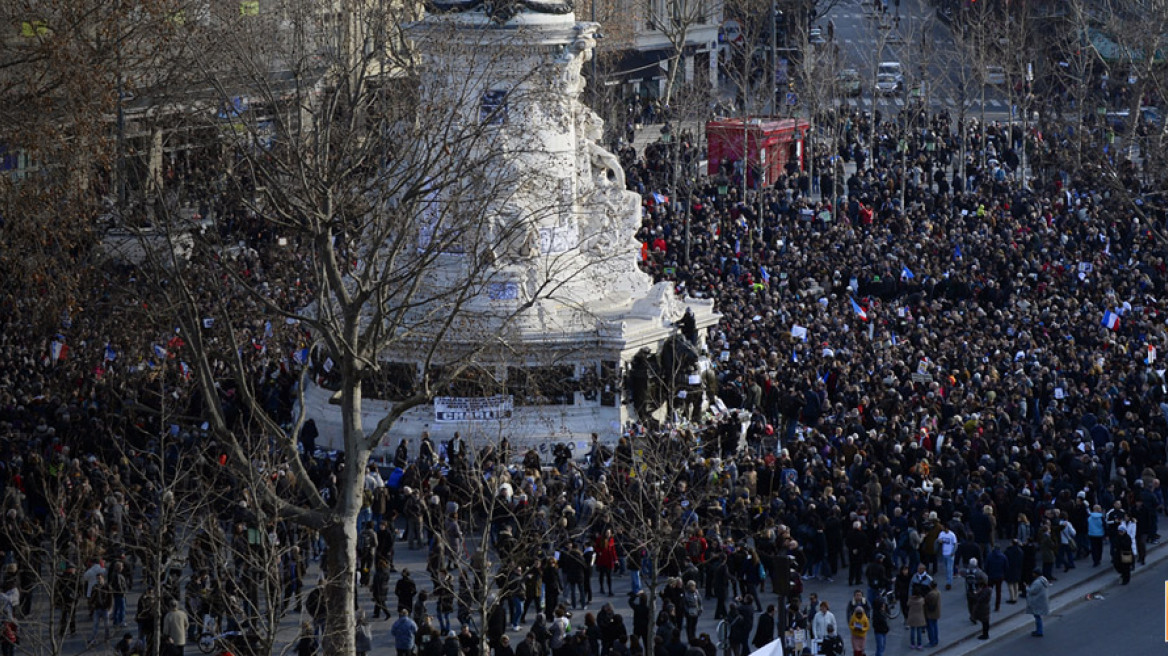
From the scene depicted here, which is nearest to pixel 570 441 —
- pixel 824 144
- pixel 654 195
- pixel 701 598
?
pixel 701 598

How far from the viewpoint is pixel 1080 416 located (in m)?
38.9

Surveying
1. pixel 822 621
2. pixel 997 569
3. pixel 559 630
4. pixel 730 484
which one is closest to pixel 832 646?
pixel 822 621

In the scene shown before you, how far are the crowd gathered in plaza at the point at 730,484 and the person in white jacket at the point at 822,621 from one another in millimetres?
31

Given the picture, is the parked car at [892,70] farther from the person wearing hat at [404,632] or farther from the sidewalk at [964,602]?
the person wearing hat at [404,632]

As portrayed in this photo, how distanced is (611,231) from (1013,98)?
28341 millimetres

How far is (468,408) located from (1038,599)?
1211 centimetres

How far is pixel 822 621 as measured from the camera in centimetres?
2934

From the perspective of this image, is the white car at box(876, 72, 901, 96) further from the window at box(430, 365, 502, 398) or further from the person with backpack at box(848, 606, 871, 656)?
the person with backpack at box(848, 606, 871, 656)

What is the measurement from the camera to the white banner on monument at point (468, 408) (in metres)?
39.6

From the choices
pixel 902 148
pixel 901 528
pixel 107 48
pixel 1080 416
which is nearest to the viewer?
pixel 107 48

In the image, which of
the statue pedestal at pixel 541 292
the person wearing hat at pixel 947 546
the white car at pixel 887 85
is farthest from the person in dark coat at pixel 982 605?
the white car at pixel 887 85

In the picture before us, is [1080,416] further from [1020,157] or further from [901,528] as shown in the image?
[1020,157]

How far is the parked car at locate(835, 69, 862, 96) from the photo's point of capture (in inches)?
2874

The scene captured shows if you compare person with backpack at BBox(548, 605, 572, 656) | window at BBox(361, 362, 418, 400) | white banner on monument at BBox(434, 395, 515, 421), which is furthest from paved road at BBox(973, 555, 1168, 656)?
window at BBox(361, 362, 418, 400)
